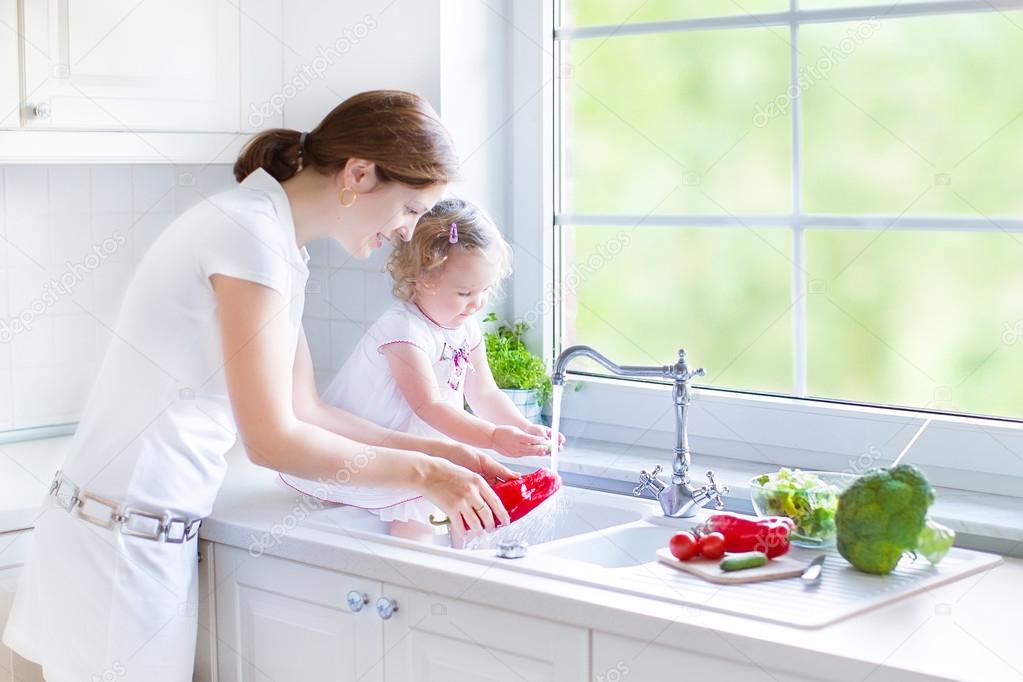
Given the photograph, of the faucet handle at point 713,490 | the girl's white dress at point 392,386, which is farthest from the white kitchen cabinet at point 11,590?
the faucet handle at point 713,490

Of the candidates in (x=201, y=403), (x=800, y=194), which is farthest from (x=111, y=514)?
(x=800, y=194)

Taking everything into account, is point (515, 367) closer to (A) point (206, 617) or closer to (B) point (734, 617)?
(A) point (206, 617)

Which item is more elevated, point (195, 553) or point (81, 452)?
point (81, 452)

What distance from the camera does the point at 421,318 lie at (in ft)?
6.44

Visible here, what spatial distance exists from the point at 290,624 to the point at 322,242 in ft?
2.86

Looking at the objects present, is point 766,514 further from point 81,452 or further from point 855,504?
point 81,452

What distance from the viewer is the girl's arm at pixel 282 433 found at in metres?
1.53

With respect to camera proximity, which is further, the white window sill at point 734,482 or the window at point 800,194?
the window at point 800,194

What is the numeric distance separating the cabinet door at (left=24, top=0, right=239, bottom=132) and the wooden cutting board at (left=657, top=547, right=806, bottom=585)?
1147mm

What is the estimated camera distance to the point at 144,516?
5.46 feet

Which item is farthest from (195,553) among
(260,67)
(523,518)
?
(260,67)

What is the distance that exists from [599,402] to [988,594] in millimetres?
884

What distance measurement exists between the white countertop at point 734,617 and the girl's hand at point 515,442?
0.34 m

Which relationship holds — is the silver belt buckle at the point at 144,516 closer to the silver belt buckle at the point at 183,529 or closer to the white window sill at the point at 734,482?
the silver belt buckle at the point at 183,529
